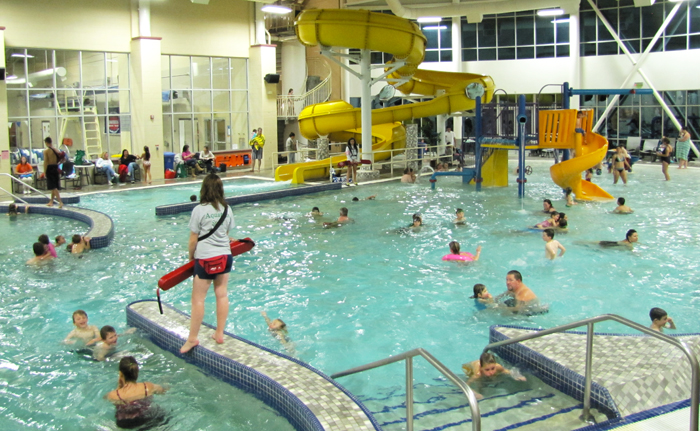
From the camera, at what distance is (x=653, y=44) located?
26.3 meters

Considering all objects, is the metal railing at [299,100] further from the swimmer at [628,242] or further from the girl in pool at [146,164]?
the swimmer at [628,242]

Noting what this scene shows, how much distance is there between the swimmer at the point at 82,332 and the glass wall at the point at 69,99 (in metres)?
14.6

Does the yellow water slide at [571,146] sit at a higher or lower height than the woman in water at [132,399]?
higher

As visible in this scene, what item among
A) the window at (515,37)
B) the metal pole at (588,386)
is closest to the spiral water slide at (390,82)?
the window at (515,37)

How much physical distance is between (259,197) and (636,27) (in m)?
19.3

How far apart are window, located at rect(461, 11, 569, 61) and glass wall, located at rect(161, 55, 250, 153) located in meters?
11.5

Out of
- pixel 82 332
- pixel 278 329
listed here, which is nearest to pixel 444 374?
A: pixel 278 329

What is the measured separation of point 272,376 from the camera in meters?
5.36

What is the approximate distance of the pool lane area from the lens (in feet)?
15.2

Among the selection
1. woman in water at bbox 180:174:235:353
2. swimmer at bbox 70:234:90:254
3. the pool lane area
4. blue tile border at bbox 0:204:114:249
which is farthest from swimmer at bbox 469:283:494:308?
blue tile border at bbox 0:204:114:249

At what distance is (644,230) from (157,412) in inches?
403

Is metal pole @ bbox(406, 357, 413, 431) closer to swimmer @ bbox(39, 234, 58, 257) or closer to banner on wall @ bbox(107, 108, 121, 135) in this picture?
swimmer @ bbox(39, 234, 58, 257)

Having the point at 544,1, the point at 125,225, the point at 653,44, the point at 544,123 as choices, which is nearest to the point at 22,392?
the point at 125,225

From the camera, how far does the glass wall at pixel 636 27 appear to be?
86.1 ft
